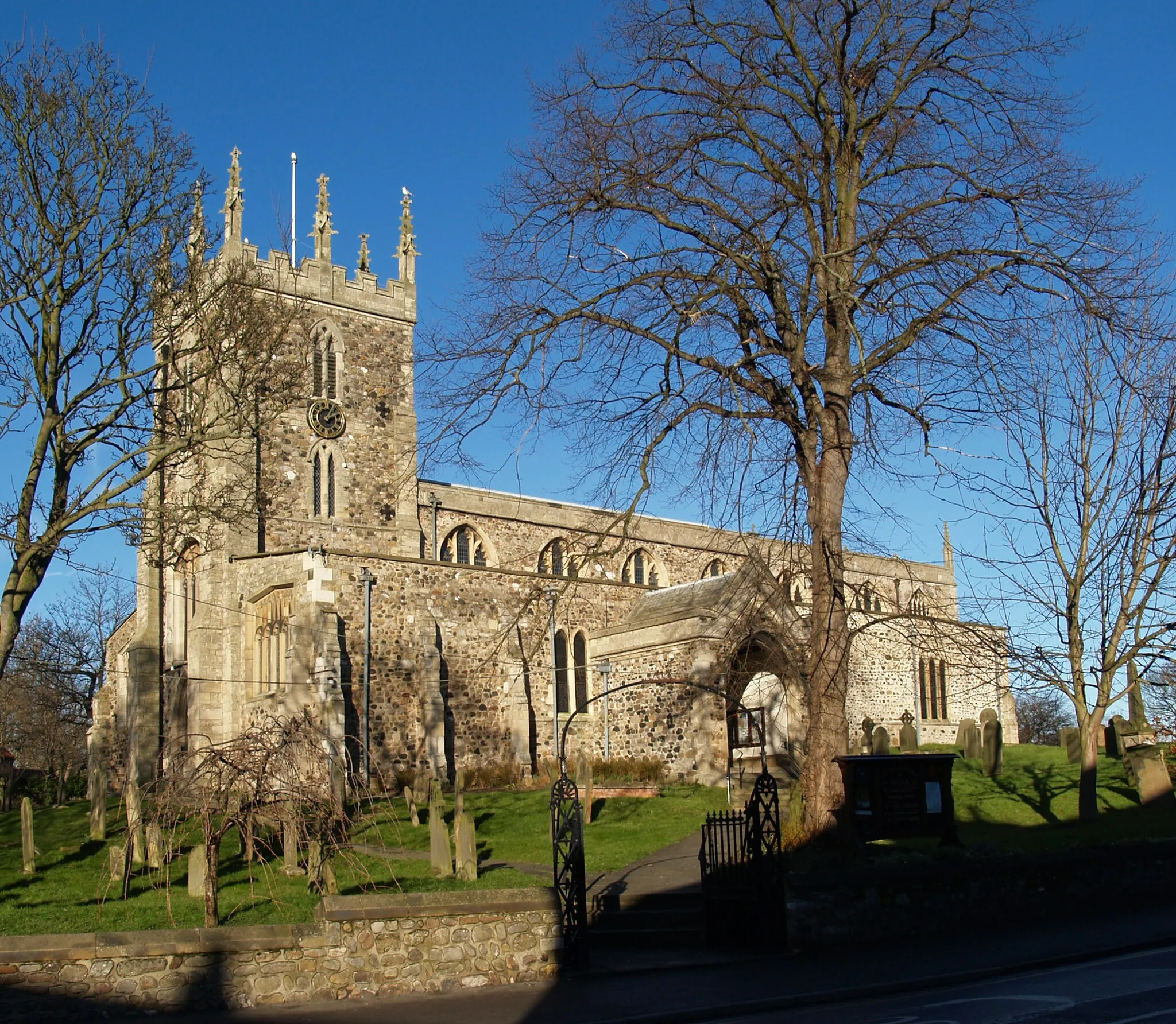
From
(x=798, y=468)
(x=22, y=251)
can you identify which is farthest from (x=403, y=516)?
(x=798, y=468)

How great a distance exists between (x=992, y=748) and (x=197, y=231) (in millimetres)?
19208

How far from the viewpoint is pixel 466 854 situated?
13.9m

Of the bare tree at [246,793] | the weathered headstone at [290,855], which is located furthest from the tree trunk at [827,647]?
the weathered headstone at [290,855]

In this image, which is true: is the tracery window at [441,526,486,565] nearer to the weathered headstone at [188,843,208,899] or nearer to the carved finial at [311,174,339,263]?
the carved finial at [311,174,339,263]

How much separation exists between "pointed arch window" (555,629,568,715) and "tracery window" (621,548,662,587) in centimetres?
749

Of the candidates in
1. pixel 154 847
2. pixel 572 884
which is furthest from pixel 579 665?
pixel 572 884

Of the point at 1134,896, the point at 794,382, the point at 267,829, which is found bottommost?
the point at 1134,896

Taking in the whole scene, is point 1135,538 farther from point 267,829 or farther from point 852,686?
point 852,686

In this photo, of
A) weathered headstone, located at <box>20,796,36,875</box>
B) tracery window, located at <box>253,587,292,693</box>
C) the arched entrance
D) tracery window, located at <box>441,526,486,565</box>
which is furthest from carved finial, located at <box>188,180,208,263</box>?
tracery window, located at <box>441,526,486,565</box>

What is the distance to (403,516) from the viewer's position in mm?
33375

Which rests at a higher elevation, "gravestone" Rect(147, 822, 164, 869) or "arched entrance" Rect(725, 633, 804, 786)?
"arched entrance" Rect(725, 633, 804, 786)

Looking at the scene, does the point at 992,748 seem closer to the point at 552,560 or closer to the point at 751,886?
the point at 751,886

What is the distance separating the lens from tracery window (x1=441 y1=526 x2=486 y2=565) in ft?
115

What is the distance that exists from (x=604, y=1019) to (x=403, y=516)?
80.8 ft
